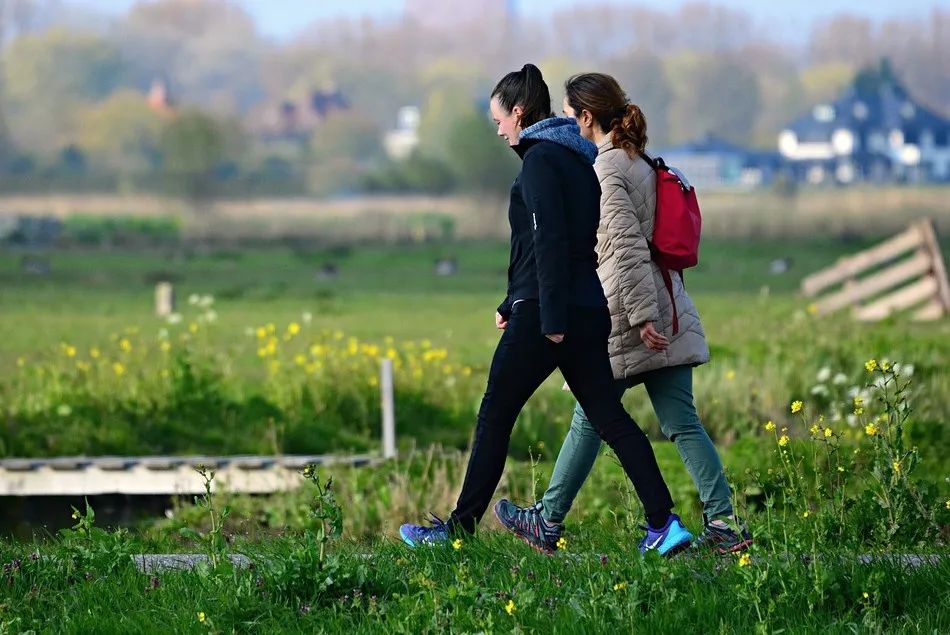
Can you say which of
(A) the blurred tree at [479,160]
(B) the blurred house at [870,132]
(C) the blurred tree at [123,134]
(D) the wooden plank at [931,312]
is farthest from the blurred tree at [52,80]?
(D) the wooden plank at [931,312]

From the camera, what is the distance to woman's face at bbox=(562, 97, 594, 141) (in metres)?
5.76

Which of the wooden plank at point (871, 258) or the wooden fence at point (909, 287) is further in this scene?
the wooden plank at point (871, 258)

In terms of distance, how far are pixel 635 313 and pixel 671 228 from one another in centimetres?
34

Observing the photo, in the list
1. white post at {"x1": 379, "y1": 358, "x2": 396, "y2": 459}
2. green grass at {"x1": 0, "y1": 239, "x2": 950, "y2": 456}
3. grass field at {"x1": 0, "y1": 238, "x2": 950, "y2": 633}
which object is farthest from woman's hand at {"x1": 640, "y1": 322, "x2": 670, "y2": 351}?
green grass at {"x1": 0, "y1": 239, "x2": 950, "y2": 456}

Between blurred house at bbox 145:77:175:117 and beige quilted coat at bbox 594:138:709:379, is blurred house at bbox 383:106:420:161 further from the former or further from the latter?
beige quilted coat at bbox 594:138:709:379

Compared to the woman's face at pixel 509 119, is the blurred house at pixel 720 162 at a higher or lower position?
lower

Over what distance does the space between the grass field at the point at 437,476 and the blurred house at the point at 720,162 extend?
195ft

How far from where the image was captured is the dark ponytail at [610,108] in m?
5.72

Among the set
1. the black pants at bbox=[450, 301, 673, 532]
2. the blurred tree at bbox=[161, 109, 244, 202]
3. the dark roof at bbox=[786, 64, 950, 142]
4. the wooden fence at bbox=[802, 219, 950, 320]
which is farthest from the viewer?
the dark roof at bbox=[786, 64, 950, 142]

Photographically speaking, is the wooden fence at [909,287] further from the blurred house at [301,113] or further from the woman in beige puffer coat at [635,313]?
the blurred house at [301,113]

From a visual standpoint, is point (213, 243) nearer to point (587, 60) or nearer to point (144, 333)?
point (144, 333)

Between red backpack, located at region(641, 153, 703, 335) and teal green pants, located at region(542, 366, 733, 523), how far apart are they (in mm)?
201

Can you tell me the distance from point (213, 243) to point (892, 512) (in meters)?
39.0

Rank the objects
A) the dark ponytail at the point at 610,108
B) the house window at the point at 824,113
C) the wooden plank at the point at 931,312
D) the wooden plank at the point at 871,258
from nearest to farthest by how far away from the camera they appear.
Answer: the dark ponytail at the point at 610,108 < the wooden plank at the point at 931,312 < the wooden plank at the point at 871,258 < the house window at the point at 824,113
